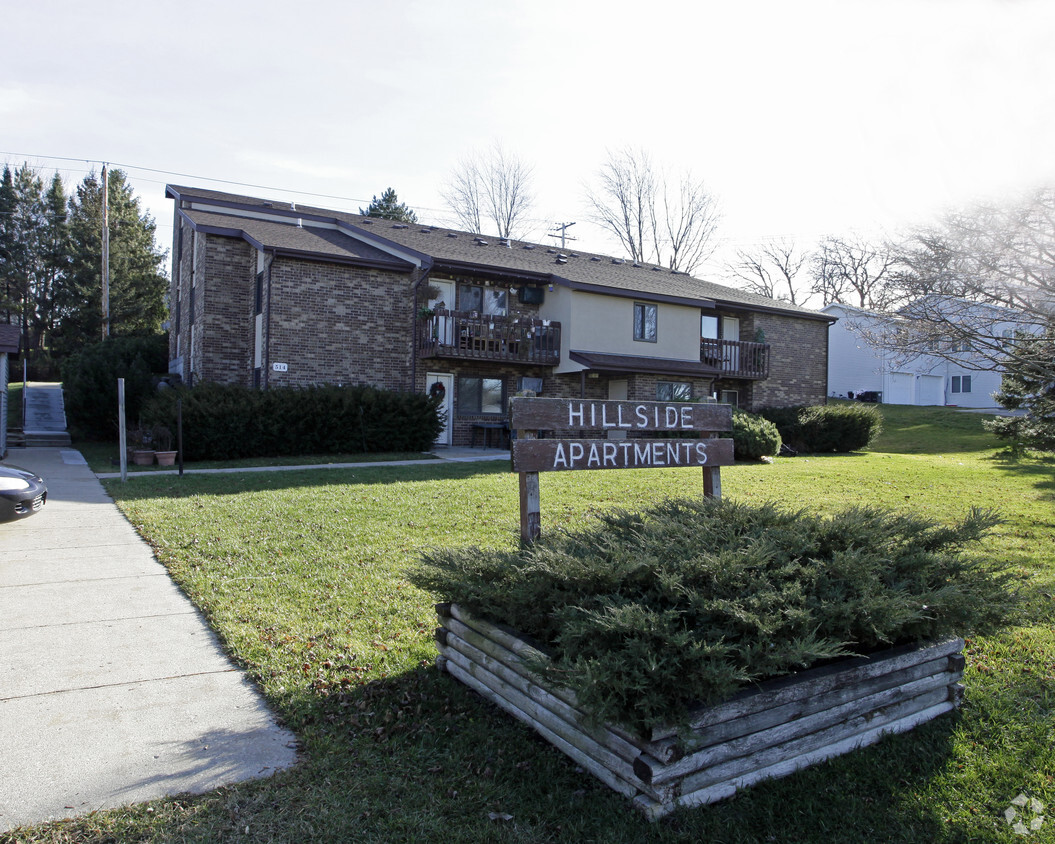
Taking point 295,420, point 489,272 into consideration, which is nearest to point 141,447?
point 295,420

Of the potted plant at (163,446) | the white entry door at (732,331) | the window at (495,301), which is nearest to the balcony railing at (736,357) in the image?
the white entry door at (732,331)

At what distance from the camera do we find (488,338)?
66.8 ft

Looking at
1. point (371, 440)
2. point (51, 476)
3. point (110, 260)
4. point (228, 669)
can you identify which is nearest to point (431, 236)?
point (371, 440)

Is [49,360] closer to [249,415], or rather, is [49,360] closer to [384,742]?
[249,415]

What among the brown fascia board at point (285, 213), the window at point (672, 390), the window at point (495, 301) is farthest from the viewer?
the brown fascia board at point (285, 213)

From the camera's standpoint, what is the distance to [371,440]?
17984mm

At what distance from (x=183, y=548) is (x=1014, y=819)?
7.40 metres

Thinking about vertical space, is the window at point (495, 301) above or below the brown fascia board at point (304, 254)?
below

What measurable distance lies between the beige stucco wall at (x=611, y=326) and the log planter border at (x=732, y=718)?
1720 cm

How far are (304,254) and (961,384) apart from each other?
124 feet

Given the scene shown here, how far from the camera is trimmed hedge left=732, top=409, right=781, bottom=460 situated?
703 inches

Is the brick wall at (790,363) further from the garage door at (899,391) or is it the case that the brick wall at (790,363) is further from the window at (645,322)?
the garage door at (899,391)

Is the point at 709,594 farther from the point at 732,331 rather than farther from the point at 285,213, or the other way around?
the point at 732,331

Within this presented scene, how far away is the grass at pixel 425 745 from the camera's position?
297 centimetres
